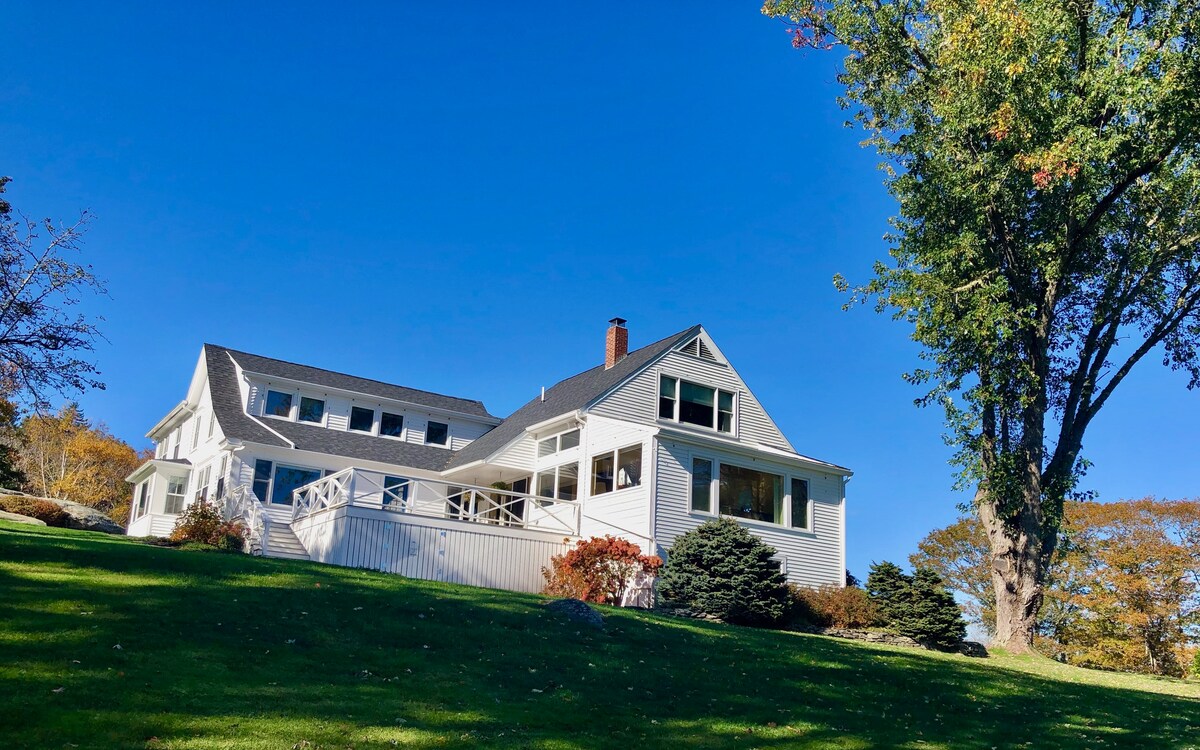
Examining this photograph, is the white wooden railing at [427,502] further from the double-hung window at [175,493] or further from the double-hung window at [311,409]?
the double-hung window at [175,493]

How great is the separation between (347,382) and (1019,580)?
2322 cm

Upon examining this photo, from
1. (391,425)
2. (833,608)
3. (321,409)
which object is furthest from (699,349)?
(321,409)

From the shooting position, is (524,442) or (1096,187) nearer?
(1096,187)

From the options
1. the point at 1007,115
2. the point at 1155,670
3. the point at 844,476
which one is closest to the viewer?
the point at 1007,115

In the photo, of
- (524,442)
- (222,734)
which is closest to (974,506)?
(524,442)

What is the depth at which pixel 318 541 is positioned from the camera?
21.0 metres

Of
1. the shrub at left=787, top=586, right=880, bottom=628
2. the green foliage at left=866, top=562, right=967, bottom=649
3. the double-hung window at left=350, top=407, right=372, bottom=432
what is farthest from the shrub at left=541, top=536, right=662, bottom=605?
the double-hung window at left=350, top=407, right=372, bottom=432

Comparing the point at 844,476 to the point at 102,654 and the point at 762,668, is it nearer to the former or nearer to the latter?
the point at 762,668

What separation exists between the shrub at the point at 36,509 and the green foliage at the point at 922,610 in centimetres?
2487

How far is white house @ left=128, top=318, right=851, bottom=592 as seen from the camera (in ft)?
70.2

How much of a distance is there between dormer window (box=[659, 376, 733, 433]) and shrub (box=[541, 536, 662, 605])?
671 centimetres

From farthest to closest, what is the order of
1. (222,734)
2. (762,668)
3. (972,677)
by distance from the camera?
(972,677) < (762,668) < (222,734)

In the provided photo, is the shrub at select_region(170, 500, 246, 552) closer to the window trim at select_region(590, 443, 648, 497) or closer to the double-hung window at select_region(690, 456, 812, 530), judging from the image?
the window trim at select_region(590, 443, 648, 497)

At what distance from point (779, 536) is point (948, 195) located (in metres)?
9.80
